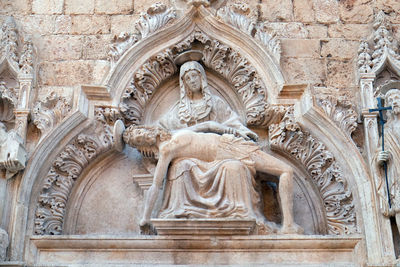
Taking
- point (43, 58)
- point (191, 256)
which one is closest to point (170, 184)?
point (191, 256)

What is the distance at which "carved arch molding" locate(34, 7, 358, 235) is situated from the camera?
268 inches

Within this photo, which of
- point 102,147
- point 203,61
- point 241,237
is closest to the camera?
point 241,237

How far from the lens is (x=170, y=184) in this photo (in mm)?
6848

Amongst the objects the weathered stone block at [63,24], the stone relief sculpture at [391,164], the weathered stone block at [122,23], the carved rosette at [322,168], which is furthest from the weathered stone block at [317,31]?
the weathered stone block at [63,24]

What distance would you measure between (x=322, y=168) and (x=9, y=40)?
A: 130 inches

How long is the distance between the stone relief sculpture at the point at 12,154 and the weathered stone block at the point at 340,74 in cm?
301

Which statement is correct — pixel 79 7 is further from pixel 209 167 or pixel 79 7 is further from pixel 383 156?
pixel 383 156

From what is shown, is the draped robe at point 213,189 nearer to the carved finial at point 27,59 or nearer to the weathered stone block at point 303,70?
the weathered stone block at point 303,70

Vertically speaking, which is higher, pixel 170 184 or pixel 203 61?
pixel 203 61

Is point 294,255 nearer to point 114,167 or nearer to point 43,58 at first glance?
point 114,167

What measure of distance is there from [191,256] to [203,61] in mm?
2114

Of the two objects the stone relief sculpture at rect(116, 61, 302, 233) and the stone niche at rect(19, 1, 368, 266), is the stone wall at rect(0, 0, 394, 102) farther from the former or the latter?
the stone relief sculpture at rect(116, 61, 302, 233)

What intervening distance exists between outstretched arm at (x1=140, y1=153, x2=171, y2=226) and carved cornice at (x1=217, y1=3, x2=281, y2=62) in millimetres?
1567

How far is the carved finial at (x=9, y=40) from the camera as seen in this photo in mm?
7363
